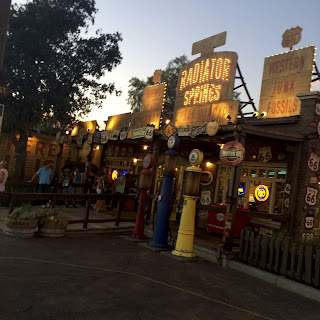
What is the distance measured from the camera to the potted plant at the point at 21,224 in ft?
26.4

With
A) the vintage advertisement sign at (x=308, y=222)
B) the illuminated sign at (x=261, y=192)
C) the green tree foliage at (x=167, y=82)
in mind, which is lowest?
the vintage advertisement sign at (x=308, y=222)

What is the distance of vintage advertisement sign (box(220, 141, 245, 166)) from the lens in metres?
7.90

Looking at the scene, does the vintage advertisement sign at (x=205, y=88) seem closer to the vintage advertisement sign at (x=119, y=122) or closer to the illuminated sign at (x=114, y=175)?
the vintage advertisement sign at (x=119, y=122)

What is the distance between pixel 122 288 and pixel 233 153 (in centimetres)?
411

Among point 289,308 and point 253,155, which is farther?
point 253,155

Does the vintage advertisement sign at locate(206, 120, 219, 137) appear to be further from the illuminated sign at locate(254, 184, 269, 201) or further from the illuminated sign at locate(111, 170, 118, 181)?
the illuminated sign at locate(111, 170, 118, 181)

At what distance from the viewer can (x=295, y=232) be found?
32.2 feet

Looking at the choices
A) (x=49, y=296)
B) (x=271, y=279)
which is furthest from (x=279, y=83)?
(x=49, y=296)

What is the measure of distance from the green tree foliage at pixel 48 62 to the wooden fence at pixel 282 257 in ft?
47.3

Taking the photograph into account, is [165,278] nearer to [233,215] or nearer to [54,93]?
[233,215]

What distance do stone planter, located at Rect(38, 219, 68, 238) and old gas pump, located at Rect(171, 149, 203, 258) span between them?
295 centimetres

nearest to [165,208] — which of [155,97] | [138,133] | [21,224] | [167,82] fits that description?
[21,224]

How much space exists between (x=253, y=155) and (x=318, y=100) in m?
2.76

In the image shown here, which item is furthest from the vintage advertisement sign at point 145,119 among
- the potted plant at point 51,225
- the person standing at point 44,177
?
the potted plant at point 51,225
